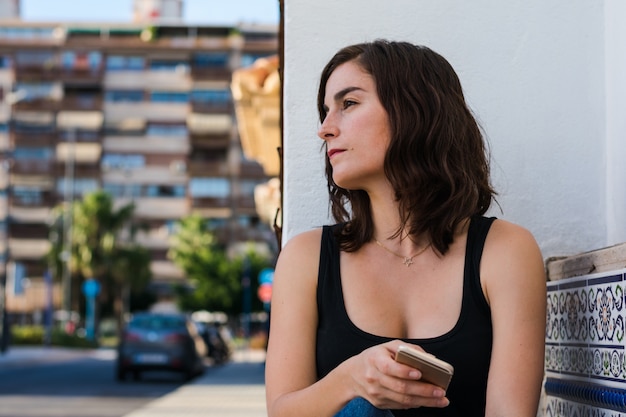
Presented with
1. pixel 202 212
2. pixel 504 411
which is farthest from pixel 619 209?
pixel 202 212

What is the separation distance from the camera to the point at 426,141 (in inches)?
92.4

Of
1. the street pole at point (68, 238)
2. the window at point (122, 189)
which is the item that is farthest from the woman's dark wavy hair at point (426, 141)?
the window at point (122, 189)

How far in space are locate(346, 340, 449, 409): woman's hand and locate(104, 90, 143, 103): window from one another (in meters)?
77.7

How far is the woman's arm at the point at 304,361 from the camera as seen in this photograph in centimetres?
190

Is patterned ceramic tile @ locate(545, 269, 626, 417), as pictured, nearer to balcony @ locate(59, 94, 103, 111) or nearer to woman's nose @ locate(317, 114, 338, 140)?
woman's nose @ locate(317, 114, 338, 140)

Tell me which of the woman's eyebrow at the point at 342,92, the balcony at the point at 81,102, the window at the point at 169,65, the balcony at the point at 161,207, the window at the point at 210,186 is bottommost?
the balcony at the point at 161,207

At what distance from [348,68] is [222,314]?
6555 centimetres

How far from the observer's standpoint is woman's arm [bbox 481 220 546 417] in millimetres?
2164

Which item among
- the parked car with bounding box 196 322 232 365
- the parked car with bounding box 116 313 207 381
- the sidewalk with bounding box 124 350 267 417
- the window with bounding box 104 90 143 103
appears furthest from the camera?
Result: the window with bounding box 104 90 143 103

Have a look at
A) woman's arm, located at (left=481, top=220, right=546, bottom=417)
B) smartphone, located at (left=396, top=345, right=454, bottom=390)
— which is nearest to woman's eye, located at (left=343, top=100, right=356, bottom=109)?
woman's arm, located at (left=481, top=220, right=546, bottom=417)

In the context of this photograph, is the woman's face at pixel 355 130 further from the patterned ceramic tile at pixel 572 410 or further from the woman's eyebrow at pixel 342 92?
the patterned ceramic tile at pixel 572 410

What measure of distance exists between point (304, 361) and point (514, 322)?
1.41 ft

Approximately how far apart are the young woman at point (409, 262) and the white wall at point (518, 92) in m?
0.83

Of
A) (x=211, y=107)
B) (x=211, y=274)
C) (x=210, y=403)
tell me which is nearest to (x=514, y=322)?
(x=210, y=403)
